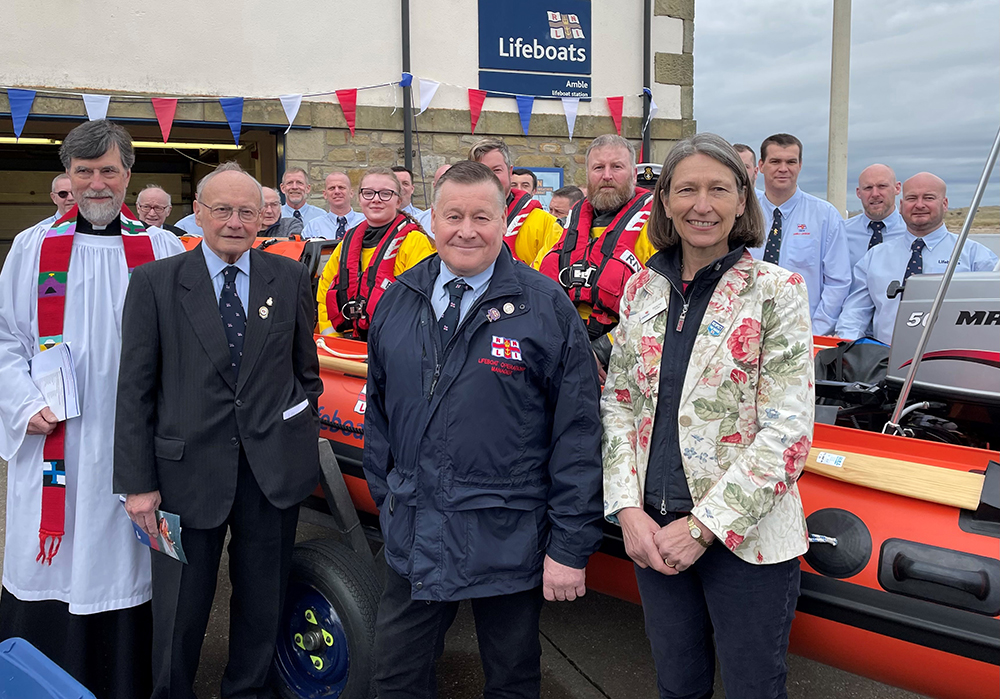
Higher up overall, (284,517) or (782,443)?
(782,443)

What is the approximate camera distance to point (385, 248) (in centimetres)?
423

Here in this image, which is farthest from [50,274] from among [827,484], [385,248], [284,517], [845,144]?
[845,144]

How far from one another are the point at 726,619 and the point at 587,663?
5.31 ft

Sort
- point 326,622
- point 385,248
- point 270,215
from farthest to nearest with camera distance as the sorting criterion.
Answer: point 270,215 < point 385,248 < point 326,622

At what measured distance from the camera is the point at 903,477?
2.14 metres

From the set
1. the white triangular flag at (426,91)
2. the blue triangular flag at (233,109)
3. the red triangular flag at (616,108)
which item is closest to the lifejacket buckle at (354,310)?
the blue triangular flag at (233,109)

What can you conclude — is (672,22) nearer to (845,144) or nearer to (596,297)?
(845,144)

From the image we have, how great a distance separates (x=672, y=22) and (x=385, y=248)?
831 centimetres

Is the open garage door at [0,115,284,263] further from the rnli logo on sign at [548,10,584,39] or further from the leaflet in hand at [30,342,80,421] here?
the leaflet in hand at [30,342,80,421]

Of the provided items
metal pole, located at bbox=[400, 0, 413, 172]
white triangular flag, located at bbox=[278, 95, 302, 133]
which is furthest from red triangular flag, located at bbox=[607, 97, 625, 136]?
white triangular flag, located at bbox=[278, 95, 302, 133]

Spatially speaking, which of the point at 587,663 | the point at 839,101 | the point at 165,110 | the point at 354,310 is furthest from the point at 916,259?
the point at 165,110

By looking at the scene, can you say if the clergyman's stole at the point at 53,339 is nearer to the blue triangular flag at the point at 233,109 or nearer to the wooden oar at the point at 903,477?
the wooden oar at the point at 903,477

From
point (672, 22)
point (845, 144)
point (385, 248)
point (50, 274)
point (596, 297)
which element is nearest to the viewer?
point (50, 274)

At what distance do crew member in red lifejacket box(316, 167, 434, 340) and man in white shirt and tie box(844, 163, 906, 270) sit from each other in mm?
2827
